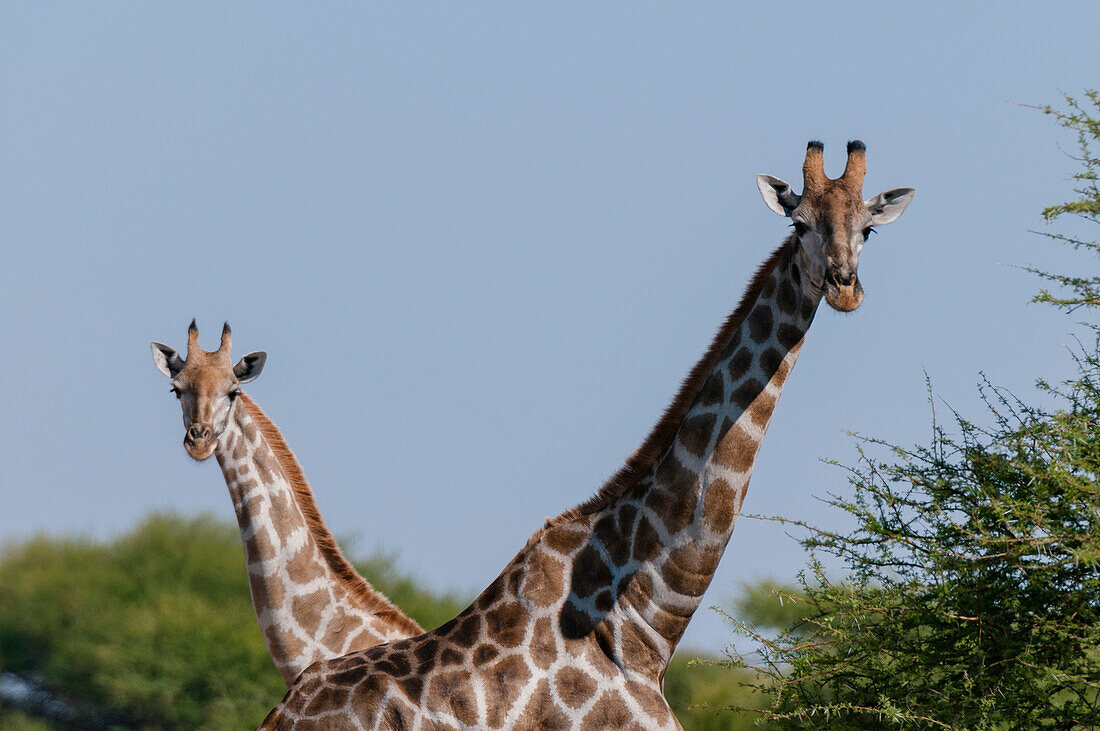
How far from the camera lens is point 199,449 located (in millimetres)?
11609

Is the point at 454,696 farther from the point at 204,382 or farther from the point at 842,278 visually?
the point at 204,382

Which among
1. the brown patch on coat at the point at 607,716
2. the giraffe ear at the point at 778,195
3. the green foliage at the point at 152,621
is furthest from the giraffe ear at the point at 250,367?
the green foliage at the point at 152,621

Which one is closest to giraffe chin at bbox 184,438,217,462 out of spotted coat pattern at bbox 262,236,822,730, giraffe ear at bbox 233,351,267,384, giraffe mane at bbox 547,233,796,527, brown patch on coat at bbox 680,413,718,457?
giraffe ear at bbox 233,351,267,384

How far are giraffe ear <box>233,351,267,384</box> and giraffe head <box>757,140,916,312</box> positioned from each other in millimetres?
6649

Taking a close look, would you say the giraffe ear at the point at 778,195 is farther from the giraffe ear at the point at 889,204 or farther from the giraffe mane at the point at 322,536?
the giraffe mane at the point at 322,536

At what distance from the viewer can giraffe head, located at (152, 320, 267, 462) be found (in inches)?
462

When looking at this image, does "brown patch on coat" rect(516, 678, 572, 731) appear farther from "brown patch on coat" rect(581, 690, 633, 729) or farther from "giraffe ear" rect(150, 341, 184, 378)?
"giraffe ear" rect(150, 341, 184, 378)

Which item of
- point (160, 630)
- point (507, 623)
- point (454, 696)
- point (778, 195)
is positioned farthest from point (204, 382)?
point (160, 630)

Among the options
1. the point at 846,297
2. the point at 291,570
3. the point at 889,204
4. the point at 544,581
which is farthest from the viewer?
the point at 291,570

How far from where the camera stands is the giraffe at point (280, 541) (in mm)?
11242

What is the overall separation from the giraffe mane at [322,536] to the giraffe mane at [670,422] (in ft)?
11.2

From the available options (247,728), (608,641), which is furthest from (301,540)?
(247,728)

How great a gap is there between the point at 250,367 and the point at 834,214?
727 cm

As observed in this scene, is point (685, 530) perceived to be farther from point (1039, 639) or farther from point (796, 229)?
point (1039, 639)
